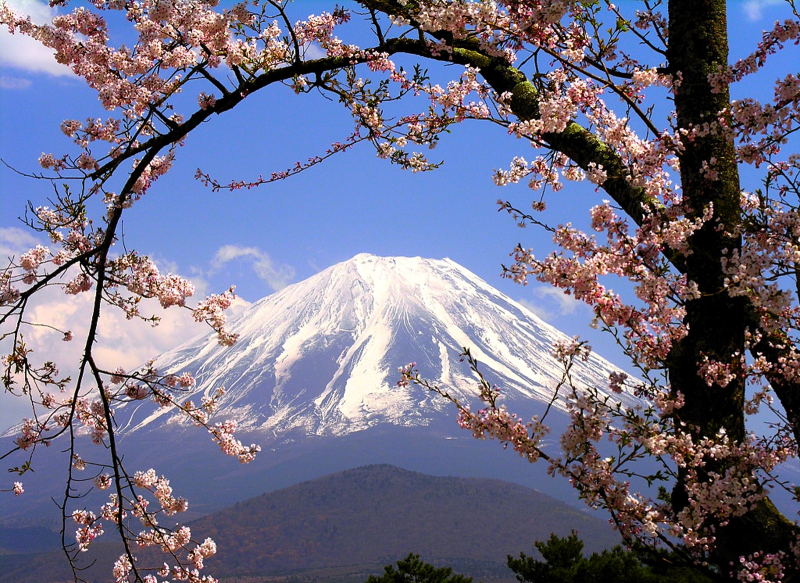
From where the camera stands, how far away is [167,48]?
14.4 feet

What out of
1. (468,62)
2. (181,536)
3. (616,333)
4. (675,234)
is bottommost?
(181,536)

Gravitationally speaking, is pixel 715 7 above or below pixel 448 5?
above

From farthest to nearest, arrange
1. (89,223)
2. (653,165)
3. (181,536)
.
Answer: (181,536), (89,223), (653,165)

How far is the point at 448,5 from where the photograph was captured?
314cm

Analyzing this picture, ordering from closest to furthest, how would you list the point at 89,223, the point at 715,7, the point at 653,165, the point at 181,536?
the point at 653,165, the point at 715,7, the point at 89,223, the point at 181,536

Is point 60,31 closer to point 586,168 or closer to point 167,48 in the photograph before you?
point 167,48

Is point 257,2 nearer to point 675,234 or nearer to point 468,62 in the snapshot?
point 468,62

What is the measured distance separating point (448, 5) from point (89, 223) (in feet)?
9.07

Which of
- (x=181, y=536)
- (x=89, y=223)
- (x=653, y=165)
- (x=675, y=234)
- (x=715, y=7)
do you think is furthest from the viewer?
(x=181, y=536)

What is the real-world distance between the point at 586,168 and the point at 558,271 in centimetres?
96

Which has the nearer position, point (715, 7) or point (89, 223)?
point (715, 7)

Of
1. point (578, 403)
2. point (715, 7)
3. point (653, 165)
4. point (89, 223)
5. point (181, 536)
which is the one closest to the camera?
point (578, 403)

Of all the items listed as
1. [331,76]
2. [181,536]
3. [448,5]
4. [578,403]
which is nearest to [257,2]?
[331,76]

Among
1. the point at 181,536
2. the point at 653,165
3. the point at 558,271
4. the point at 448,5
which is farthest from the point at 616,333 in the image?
the point at 181,536
